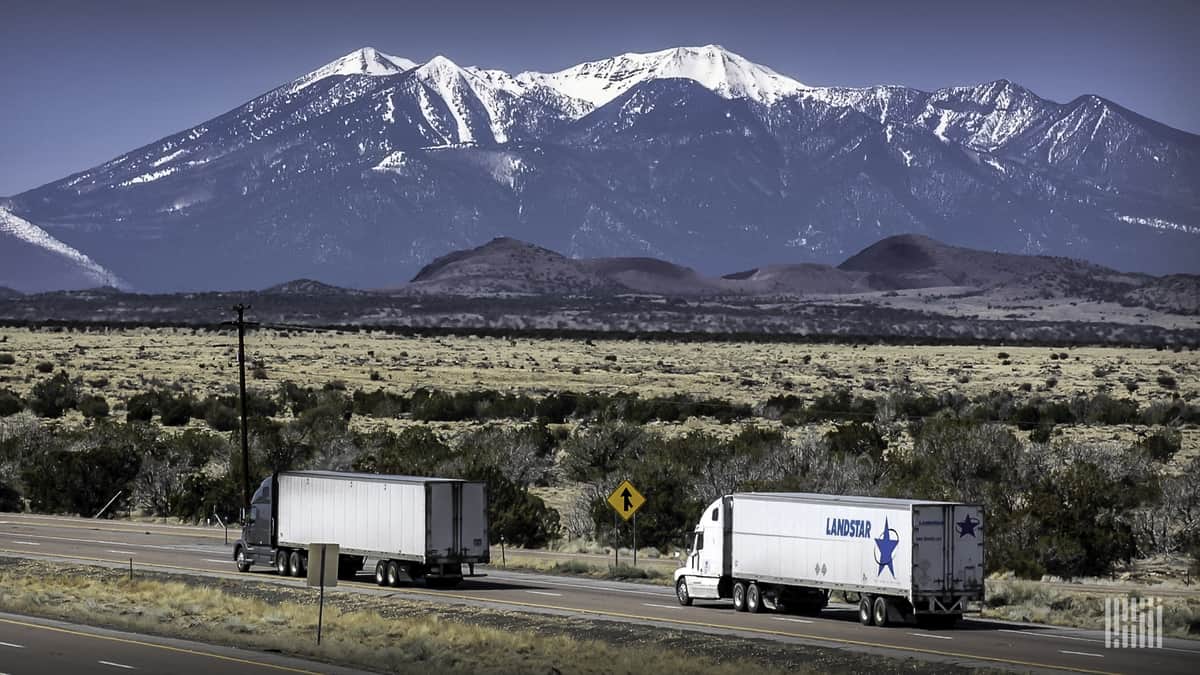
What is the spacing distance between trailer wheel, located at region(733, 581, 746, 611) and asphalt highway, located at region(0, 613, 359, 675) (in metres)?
10.5

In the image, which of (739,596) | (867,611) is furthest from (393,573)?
(867,611)

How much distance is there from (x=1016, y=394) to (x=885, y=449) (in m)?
33.1

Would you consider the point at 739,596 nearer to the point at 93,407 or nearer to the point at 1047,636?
the point at 1047,636

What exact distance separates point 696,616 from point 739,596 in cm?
177

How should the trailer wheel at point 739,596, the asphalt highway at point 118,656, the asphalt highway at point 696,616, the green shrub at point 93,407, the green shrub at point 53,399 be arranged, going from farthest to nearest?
the green shrub at point 53,399
the green shrub at point 93,407
the trailer wheel at point 739,596
the asphalt highway at point 696,616
the asphalt highway at point 118,656

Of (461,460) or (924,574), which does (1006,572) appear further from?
(461,460)

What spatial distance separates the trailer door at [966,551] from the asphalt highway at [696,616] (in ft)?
2.79

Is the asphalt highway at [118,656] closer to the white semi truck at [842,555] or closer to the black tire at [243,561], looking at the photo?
the white semi truck at [842,555]

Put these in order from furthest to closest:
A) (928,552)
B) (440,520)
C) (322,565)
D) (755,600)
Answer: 1. (440,520)
2. (755,600)
3. (928,552)
4. (322,565)

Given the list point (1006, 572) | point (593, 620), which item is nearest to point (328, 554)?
point (593, 620)

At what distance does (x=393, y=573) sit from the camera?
135 feet

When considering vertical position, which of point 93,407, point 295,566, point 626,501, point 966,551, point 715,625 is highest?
point 93,407

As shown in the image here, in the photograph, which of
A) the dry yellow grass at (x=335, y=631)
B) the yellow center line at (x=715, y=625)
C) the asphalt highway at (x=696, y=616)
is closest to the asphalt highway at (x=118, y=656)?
the dry yellow grass at (x=335, y=631)

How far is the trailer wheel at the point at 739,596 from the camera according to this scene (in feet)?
122
